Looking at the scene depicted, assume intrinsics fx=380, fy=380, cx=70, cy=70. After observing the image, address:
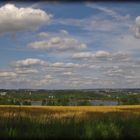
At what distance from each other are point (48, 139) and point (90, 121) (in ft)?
2.38

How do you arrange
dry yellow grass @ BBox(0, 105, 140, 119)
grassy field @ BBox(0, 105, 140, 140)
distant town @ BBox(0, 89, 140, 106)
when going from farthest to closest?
1. distant town @ BBox(0, 89, 140, 106)
2. dry yellow grass @ BBox(0, 105, 140, 119)
3. grassy field @ BBox(0, 105, 140, 140)

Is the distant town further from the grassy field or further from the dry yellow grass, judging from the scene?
the grassy field

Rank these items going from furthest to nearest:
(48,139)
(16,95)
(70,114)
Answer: (16,95), (70,114), (48,139)

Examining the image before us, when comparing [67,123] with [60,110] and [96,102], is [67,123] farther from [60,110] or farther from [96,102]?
[96,102]

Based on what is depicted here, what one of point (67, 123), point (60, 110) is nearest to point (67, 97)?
point (60, 110)

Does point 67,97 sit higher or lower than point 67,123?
higher

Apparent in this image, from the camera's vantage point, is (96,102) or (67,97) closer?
(67,97)

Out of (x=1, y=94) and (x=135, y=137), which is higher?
(x=1, y=94)

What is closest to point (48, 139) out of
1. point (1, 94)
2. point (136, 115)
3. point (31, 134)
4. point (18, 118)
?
point (31, 134)

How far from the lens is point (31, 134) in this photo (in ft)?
18.5

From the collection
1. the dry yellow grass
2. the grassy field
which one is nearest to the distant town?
the dry yellow grass

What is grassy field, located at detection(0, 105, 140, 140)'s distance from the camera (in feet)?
18.7

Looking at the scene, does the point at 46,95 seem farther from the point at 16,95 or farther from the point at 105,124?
the point at 105,124

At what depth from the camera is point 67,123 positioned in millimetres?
5812
